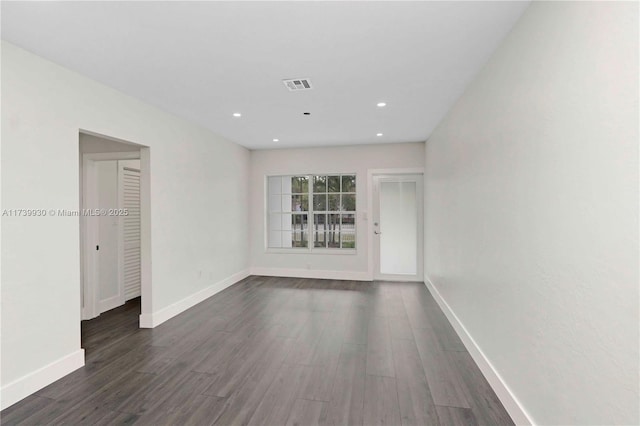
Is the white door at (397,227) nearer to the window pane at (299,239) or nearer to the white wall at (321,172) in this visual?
the white wall at (321,172)

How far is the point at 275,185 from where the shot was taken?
6.51 meters

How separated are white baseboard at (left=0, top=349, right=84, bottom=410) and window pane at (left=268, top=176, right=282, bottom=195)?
429cm

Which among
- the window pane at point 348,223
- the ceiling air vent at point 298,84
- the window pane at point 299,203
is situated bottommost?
the window pane at point 348,223

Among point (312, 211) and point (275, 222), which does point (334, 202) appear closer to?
point (312, 211)

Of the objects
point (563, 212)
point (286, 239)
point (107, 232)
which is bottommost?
point (286, 239)

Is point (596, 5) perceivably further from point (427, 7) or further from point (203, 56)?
point (203, 56)

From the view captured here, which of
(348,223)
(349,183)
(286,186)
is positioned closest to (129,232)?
(286,186)

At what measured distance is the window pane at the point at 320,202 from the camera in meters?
6.27

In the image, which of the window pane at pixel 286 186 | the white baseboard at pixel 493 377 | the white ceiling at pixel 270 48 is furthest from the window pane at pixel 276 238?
the white baseboard at pixel 493 377

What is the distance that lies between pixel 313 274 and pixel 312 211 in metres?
1.28

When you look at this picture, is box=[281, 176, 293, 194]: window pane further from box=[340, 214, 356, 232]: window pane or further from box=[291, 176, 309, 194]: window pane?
box=[340, 214, 356, 232]: window pane

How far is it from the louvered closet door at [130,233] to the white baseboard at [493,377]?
462 centimetres

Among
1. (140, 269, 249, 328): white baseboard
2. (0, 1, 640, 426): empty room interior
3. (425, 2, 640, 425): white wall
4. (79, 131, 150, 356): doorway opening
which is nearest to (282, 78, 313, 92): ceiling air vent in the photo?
(0, 1, 640, 426): empty room interior

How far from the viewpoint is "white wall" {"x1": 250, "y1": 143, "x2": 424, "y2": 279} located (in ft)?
19.0
